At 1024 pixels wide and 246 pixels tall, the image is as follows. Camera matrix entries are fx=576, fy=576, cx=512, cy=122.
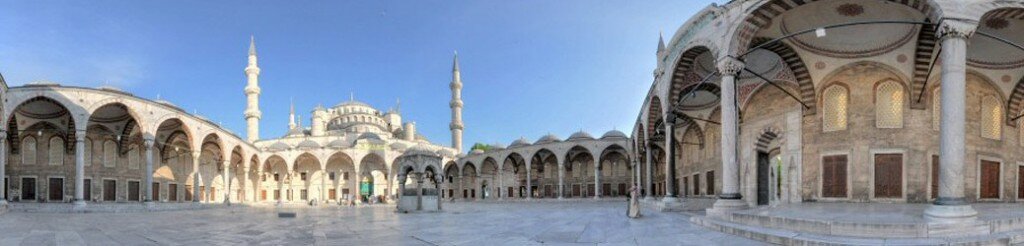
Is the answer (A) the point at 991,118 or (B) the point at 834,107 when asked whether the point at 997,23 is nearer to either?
(B) the point at 834,107

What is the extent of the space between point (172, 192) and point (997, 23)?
40.2 meters

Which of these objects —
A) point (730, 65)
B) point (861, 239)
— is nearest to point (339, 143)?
point (730, 65)

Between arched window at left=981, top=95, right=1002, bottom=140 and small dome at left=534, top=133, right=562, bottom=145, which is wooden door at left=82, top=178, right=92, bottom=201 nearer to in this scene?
small dome at left=534, top=133, right=562, bottom=145

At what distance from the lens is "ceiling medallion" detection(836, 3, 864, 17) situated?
12469 mm

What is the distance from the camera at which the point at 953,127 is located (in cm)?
885

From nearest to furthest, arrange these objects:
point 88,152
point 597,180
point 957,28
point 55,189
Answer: point 957,28
point 55,189
point 88,152
point 597,180

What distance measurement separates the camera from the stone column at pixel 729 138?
1198 cm

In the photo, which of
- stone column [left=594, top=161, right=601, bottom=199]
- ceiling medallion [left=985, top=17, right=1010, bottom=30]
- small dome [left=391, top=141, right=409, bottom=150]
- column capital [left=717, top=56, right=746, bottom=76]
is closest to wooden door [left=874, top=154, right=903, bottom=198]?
ceiling medallion [left=985, top=17, right=1010, bottom=30]

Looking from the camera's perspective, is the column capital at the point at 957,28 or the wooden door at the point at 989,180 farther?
the wooden door at the point at 989,180

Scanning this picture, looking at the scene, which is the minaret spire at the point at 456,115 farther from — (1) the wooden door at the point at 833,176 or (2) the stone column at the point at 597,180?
(1) the wooden door at the point at 833,176

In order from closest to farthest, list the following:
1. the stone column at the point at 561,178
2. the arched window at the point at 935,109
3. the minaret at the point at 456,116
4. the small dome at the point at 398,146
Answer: the arched window at the point at 935,109
the stone column at the point at 561,178
the small dome at the point at 398,146
the minaret at the point at 456,116

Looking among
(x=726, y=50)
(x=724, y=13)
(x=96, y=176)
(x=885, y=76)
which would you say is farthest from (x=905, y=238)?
(x=96, y=176)

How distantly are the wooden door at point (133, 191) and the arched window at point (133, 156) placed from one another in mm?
917

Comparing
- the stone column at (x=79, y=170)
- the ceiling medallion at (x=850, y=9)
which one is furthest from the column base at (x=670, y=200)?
the stone column at (x=79, y=170)
